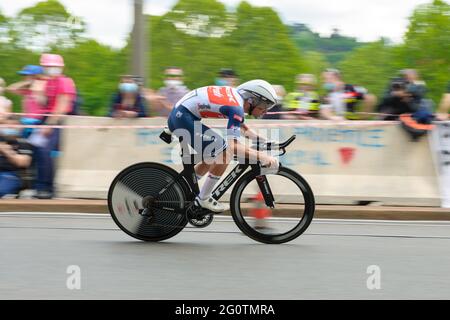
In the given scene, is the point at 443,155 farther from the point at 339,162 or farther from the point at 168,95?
the point at 168,95

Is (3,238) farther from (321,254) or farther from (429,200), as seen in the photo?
(429,200)

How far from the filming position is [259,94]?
782 centimetres

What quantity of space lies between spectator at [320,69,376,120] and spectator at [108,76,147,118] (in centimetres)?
257

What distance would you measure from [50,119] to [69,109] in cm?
32

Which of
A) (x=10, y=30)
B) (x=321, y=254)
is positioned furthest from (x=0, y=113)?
(x=10, y=30)

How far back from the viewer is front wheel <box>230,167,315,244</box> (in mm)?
7996

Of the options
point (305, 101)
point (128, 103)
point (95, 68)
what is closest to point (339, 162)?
point (305, 101)

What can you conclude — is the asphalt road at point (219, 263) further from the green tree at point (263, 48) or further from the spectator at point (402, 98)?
the green tree at point (263, 48)

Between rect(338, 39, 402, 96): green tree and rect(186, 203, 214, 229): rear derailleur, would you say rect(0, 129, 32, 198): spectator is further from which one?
rect(338, 39, 402, 96): green tree

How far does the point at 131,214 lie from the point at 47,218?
2.11 meters

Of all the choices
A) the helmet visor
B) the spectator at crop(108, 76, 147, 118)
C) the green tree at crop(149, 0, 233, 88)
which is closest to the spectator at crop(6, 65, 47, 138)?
the spectator at crop(108, 76, 147, 118)

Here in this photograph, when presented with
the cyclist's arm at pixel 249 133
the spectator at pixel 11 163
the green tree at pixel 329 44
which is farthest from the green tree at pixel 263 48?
the green tree at pixel 329 44

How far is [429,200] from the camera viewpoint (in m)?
10.9

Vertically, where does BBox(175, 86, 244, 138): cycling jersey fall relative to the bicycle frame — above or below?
above
